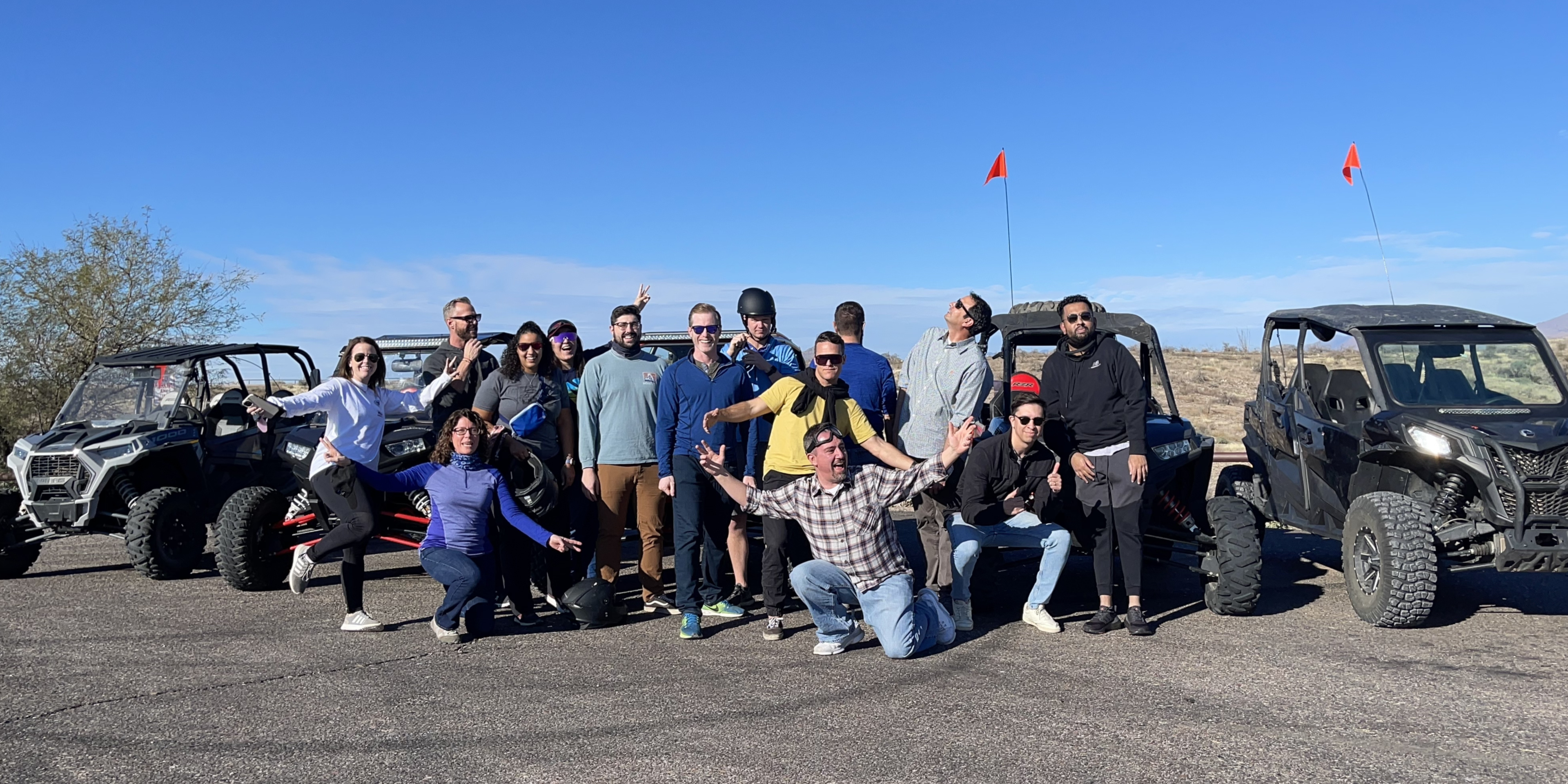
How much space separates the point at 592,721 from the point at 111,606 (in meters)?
4.79

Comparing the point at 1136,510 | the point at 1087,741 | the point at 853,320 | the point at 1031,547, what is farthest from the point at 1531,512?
the point at 853,320

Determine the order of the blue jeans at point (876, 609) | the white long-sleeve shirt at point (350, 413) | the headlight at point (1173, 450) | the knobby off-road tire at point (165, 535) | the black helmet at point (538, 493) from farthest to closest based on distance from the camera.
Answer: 1. the knobby off-road tire at point (165, 535)
2. the headlight at point (1173, 450)
3. the black helmet at point (538, 493)
4. the white long-sleeve shirt at point (350, 413)
5. the blue jeans at point (876, 609)

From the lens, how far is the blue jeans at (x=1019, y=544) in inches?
273

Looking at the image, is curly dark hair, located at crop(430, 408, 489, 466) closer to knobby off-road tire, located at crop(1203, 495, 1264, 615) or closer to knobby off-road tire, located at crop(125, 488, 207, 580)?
knobby off-road tire, located at crop(125, 488, 207, 580)

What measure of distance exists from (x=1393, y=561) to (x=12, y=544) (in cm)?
1010

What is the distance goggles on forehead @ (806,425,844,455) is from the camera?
6238 millimetres

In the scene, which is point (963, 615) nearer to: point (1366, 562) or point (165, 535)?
point (1366, 562)

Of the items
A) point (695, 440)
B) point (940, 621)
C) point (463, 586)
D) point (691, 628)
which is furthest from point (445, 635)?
point (940, 621)

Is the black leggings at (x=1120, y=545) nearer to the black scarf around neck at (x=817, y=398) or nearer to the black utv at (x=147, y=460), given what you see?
the black scarf around neck at (x=817, y=398)

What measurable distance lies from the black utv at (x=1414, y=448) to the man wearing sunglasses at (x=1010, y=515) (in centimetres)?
194

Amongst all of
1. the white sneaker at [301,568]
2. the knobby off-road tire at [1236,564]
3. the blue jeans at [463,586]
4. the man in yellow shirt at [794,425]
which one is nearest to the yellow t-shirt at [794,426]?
the man in yellow shirt at [794,425]

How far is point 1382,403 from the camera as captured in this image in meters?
Answer: 7.31

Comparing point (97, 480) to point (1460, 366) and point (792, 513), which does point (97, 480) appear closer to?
point (792, 513)

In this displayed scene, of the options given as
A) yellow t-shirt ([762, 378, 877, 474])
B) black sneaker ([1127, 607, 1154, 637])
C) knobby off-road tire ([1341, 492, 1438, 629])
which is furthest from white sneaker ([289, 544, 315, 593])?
knobby off-road tire ([1341, 492, 1438, 629])
